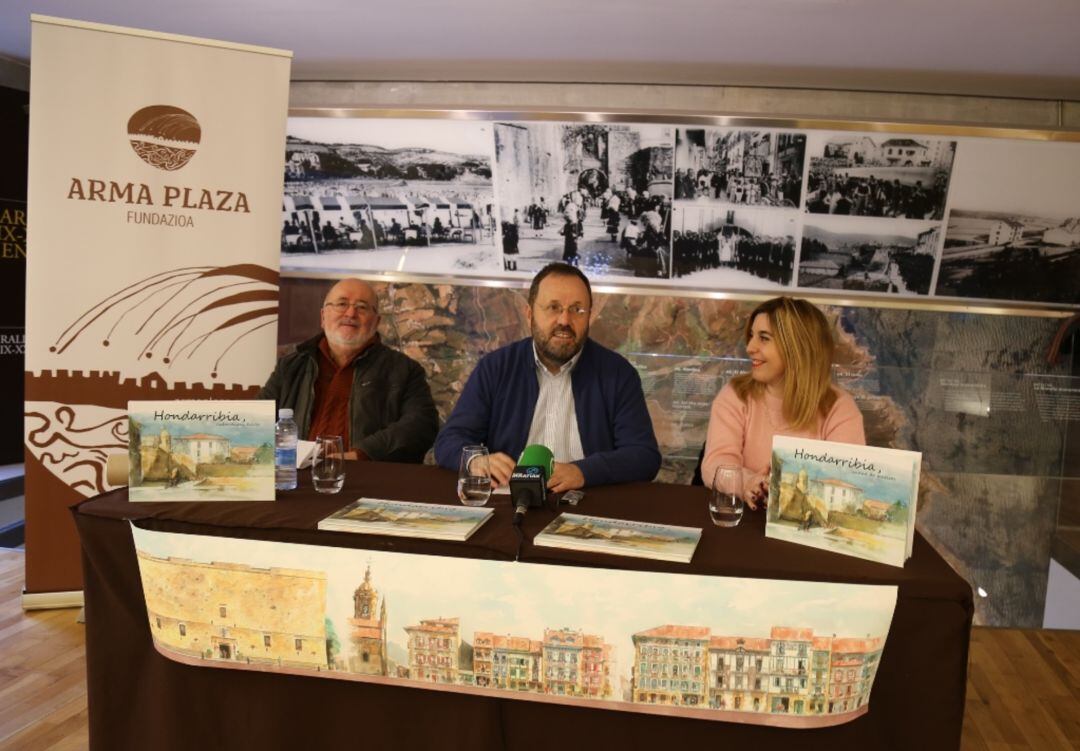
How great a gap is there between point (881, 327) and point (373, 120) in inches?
118

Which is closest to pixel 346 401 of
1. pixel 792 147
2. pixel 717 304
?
pixel 717 304

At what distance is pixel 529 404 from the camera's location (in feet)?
9.14

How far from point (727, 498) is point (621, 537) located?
1.00 feet

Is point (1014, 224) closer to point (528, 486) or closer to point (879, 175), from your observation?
point (879, 175)

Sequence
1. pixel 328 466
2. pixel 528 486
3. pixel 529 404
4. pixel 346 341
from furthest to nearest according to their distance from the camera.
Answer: pixel 346 341, pixel 529 404, pixel 328 466, pixel 528 486

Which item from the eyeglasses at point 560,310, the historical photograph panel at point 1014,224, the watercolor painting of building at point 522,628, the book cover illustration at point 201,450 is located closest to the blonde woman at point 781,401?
the eyeglasses at point 560,310

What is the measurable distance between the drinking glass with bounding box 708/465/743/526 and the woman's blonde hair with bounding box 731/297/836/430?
0.70 metres

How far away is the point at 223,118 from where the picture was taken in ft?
10.9

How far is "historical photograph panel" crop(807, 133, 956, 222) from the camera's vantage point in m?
4.34

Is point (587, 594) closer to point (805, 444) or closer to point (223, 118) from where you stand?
point (805, 444)

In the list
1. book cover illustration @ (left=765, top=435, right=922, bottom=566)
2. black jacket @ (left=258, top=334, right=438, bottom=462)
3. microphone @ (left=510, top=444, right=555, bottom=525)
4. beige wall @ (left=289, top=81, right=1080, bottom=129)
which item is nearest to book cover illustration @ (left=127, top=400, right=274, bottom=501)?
microphone @ (left=510, top=444, right=555, bottom=525)

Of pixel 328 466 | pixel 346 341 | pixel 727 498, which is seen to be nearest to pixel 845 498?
pixel 727 498

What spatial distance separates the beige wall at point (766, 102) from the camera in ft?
14.4

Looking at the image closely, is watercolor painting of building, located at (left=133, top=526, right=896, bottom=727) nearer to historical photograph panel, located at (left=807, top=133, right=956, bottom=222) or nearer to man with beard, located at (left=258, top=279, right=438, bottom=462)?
man with beard, located at (left=258, top=279, right=438, bottom=462)
